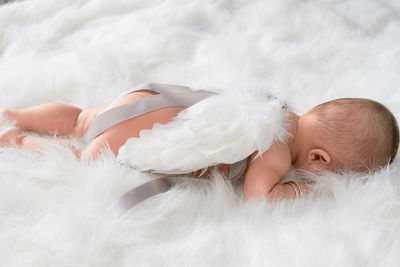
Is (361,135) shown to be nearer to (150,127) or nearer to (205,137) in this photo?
(205,137)

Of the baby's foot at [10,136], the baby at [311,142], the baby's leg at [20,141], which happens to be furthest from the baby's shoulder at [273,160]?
the baby's foot at [10,136]

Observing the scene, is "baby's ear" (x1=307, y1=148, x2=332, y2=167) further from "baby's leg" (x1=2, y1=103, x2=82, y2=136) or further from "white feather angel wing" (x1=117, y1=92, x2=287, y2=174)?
"baby's leg" (x1=2, y1=103, x2=82, y2=136)

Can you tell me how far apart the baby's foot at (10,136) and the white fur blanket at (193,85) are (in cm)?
4

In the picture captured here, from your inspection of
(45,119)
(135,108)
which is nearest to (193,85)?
(135,108)

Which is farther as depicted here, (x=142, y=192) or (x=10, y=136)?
(x=10, y=136)

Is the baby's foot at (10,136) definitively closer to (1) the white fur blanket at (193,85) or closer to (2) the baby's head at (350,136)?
(1) the white fur blanket at (193,85)

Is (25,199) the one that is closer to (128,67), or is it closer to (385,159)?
(128,67)

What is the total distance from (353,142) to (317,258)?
13.3 inches

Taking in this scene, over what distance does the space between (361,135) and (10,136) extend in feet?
2.66

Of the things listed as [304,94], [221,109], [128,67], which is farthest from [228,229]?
[128,67]

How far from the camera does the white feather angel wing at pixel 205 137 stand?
0.84m

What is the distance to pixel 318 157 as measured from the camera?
0.94m

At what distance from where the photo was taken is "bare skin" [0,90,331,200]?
2.83 feet

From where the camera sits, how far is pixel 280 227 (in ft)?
2.39
